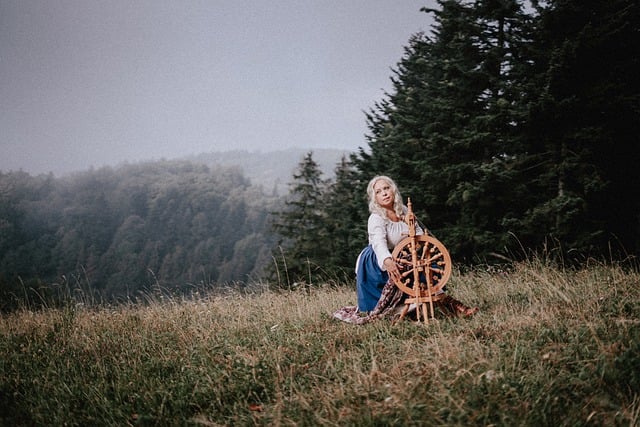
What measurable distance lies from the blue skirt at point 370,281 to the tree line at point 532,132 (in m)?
2.34

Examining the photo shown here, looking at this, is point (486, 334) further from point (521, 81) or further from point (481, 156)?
point (481, 156)

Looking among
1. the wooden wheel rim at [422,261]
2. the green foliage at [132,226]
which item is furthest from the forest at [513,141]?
the green foliage at [132,226]

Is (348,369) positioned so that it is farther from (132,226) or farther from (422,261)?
(132,226)

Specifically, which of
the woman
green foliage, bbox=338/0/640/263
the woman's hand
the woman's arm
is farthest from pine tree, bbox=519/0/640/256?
the woman's hand

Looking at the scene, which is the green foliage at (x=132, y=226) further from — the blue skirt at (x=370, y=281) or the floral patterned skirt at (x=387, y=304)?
the floral patterned skirt at (x=387, y=304)

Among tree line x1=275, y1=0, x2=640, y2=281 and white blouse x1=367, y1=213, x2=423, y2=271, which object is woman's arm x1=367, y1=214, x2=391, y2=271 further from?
tree line x1=275, y1=0, x2=640, y2=281

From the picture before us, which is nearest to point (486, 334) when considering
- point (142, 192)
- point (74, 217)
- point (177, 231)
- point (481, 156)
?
point (481, 156)

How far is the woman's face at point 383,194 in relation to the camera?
4547mm

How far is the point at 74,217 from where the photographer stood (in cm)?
8862

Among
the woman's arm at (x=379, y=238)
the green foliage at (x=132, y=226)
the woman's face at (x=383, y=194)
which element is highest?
the woman's face at (x=383, y=194)

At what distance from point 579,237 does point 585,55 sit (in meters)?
3.96

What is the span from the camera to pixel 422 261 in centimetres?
391

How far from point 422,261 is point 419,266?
0.06 metres

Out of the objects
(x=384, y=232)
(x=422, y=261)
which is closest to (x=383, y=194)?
(x=384, y=232)
